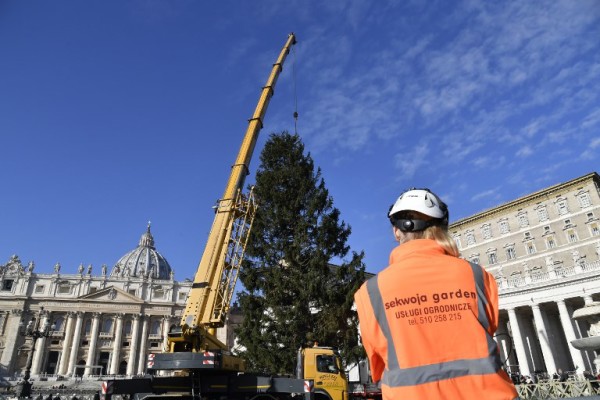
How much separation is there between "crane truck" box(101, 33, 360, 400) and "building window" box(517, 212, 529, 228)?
44715mm

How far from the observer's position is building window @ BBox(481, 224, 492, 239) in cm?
5509

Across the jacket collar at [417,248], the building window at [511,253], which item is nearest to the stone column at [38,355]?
the building window at [511,253]

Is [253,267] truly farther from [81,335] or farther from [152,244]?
[152,244]

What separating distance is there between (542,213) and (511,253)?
6.37 metres

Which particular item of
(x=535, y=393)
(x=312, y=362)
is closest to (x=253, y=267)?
(x=312, y=362)

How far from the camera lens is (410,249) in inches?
88.1

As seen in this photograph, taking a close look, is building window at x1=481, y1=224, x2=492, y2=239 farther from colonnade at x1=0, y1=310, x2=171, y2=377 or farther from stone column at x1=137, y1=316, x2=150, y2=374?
stone column at x1=137, y1=316, x2=150, y2=374

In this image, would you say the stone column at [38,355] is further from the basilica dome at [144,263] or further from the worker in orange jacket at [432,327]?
the worker in orange jacket at [432,327]

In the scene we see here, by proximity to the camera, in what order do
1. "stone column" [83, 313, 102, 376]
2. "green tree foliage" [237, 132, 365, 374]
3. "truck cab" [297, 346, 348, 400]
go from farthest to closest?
1. "stone column" [83, 313, 102, 376]
2. "green tree foliage" [237, 132, 365, 374]
3. "truck cab" [297, 346, 348, 400]

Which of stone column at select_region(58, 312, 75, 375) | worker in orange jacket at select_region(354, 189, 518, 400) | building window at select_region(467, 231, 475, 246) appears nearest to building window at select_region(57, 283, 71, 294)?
stone column at select_region(58, 312, 75, 375)

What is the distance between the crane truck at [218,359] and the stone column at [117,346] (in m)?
84.5

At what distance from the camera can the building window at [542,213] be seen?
4916cm

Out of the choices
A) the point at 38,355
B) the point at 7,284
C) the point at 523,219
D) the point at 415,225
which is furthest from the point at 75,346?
the point at 415,225

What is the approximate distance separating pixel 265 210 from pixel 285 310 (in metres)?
7.25
